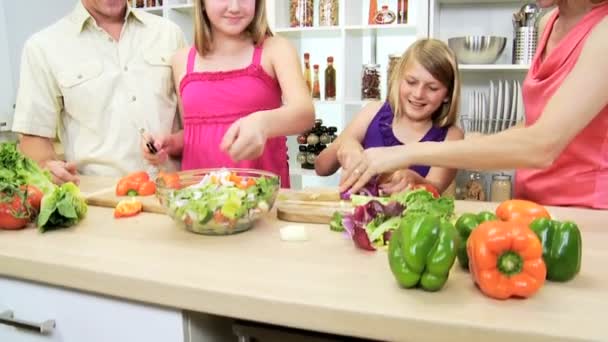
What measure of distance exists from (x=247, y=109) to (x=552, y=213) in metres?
0.80

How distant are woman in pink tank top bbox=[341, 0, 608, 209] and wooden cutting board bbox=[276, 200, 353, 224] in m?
0.07

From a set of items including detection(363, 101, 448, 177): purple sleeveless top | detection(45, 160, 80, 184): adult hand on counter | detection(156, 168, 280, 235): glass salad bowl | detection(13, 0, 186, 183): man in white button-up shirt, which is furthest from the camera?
detection(363, 101, 448, 177): purple sleeveless top

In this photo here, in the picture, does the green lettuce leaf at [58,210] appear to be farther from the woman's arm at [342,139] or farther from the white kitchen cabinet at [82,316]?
the woman's arm at [342,139]

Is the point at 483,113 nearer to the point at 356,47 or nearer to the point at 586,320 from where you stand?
the point at 356,47

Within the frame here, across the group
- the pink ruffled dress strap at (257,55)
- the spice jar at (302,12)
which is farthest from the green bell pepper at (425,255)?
the spice jar at (302,12)

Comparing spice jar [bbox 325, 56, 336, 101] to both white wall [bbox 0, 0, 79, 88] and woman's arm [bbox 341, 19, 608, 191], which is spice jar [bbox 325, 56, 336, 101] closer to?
white wall [bbox 0, 0, 79, 88]

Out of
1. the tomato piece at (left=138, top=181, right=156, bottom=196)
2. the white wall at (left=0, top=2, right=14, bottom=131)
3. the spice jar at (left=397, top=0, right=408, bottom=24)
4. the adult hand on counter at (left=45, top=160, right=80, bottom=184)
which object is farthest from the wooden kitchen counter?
the white wall at (left=0, top=2, right=14, bottom=131)

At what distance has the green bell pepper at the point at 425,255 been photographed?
0.67 meters

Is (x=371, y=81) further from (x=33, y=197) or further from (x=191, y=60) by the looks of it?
(x=33, y=197)

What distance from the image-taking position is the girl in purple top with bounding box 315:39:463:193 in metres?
1.55

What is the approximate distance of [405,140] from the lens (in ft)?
5.33

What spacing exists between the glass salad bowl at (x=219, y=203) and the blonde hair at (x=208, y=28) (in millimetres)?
543

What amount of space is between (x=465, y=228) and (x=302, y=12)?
2.23 m

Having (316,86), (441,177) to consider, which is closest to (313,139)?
(316,86)
